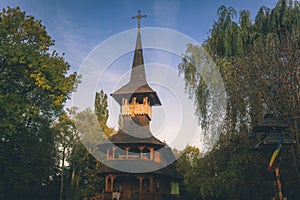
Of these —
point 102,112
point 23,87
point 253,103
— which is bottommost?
point 253,103

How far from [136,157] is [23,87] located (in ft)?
36.5

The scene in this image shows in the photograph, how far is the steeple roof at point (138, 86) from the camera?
3080cm

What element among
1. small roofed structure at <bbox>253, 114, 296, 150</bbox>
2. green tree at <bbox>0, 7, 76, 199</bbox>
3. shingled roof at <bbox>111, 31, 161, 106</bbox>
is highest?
shingled roof at <bbox>111, 31, 161, 106</bbox>

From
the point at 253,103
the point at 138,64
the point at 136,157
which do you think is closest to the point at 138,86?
the point at 138,64

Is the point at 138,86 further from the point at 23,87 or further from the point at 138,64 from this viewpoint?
the point at 23,87

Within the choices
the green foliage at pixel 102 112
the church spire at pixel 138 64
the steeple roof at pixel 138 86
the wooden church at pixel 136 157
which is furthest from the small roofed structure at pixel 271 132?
the green foliage at pixel 102 112

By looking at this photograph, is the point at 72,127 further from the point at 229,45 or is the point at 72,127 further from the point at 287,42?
the point at 287,42

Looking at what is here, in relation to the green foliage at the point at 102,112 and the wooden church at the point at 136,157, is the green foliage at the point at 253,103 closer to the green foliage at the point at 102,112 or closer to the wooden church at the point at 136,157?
the wooden church at the point at 136,157

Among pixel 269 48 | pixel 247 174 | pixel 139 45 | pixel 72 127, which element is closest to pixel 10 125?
pixel 247 174

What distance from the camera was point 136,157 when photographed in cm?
2664

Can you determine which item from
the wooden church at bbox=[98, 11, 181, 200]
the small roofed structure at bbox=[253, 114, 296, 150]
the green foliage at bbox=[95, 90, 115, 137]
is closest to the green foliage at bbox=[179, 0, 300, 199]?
the small roofed structure at bbox=[253, 114, 296, 150]

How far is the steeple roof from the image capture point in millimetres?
30797

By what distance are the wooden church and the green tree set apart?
645 cm

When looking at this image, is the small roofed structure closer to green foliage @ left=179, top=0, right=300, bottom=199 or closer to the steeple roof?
green foliage @ left=179, top=0, right=300, bottom=199
